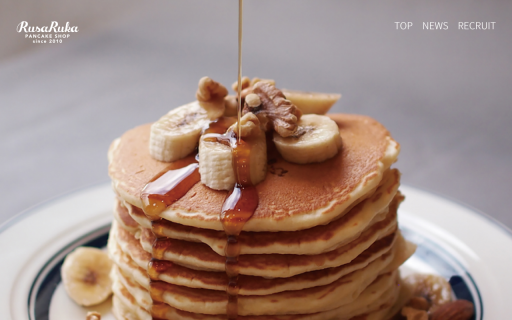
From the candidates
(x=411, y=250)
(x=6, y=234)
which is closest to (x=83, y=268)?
(x=6, y=234)

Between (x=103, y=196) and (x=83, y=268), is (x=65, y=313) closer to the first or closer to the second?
(x=83, y=268)

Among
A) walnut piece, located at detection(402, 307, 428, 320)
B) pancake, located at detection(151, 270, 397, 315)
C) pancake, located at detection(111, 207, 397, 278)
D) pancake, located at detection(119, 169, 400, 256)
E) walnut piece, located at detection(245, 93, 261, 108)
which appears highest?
walnut piece, located at detection(245, 93, 261, 108)

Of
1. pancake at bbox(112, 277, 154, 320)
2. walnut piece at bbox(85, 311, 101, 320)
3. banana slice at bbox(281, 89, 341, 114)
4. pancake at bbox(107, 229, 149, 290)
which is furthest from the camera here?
banana slice at bbox(281, 89, 341, 114)

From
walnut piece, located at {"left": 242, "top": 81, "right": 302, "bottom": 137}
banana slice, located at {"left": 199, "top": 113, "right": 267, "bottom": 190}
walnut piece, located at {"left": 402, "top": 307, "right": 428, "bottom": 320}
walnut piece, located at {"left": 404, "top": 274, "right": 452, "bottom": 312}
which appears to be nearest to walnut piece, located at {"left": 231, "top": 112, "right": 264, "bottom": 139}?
banana slice, located at {"left": 199, "top": 113, "right": 267, "bottom": 190}

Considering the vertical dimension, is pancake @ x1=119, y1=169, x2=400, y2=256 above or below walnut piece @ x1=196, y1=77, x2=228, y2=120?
below

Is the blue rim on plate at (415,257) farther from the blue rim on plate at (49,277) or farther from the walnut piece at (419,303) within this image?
the walnut piece at (419,303)

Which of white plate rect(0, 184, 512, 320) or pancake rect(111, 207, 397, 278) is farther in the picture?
white plate rect(0, 184, 512, 320)

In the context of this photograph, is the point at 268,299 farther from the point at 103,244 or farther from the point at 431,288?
the point at 103,244

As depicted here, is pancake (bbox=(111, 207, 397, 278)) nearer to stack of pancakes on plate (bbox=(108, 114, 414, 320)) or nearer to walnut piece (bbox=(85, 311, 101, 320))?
stack of pancakes on plate (bbox=(108, 114, 414, 320))
